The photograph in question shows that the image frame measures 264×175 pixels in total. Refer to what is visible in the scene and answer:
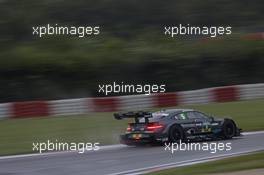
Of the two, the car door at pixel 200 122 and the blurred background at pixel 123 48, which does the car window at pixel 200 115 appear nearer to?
the car door at pixel 200 122

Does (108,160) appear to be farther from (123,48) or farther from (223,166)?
(123,48)

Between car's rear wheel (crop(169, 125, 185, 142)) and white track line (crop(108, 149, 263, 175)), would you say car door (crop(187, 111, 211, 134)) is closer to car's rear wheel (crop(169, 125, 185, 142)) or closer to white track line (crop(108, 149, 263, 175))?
car's rear wheel (crop(169, 125, 185, 142))

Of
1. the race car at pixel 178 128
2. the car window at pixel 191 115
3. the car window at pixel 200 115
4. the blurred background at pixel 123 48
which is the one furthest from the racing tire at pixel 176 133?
the blurred background at pixel 123 48

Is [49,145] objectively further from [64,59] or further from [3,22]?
[3,22]

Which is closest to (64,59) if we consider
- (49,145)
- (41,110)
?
(41,110)

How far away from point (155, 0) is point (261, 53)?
20.5 ft

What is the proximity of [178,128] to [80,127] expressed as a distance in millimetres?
3261

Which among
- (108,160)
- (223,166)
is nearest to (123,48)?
(108,160)

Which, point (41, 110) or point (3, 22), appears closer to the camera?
point (41, 110)

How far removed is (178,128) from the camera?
41.9 ft

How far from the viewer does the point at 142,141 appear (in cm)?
1294

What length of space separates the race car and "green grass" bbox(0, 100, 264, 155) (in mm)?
690

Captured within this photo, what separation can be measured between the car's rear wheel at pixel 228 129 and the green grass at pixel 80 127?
854 millimetres

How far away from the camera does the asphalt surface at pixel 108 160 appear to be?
36.5 feet
